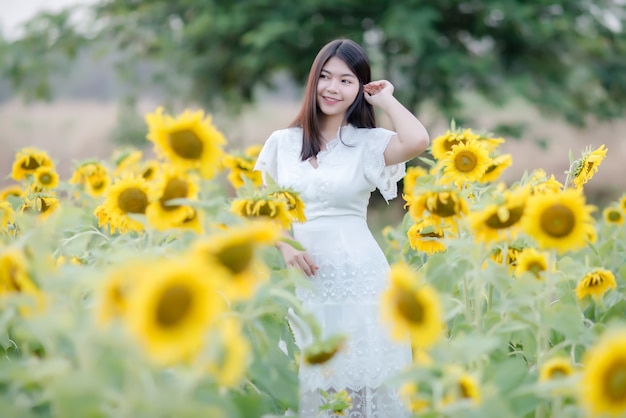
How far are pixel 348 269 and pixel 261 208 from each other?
65 cm

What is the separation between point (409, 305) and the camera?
1162 mm

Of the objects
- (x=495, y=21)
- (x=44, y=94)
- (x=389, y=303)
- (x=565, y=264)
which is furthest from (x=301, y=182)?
(x=44, y=94)

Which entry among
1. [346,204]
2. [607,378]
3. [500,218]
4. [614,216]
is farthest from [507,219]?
[614,216]

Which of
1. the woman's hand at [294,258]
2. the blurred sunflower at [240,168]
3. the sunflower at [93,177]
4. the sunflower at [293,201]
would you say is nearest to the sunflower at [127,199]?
the sunflower at [293,201]

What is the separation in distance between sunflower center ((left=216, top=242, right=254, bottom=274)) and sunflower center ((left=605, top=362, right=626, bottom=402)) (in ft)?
1.76

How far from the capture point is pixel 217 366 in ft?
3.46

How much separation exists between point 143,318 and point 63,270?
0.31 metres

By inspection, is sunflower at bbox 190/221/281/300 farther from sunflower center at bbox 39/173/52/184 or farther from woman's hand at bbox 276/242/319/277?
sunflower center at bbox 39/173/52/184

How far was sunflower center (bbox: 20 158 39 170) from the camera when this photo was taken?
8.59ft

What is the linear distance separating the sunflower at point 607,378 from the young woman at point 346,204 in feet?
3.63

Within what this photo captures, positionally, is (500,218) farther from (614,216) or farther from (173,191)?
(614,216)

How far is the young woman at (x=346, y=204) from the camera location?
7.18 feet

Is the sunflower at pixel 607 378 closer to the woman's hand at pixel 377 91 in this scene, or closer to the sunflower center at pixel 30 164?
the woman's hand at pixel 377 91

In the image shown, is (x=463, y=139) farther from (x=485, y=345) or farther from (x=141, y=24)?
(x=141, y=24)
